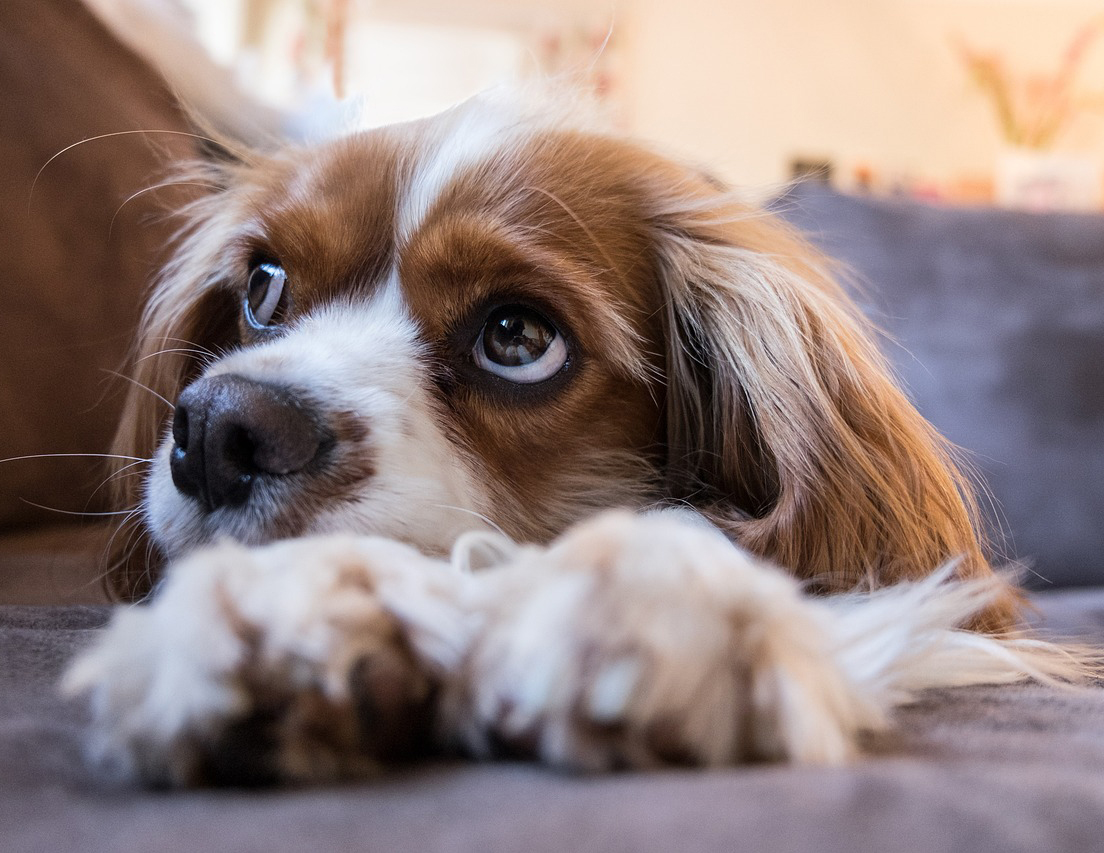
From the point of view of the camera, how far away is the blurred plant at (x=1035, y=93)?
504cm

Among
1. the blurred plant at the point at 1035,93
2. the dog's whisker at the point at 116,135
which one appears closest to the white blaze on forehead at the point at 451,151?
the dog's whisker at the point at 116,135

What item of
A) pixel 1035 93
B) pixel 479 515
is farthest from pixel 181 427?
pixel 1035 93

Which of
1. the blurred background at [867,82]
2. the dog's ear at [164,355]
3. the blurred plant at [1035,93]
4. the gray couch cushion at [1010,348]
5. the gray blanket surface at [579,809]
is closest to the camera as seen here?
the gray blanket surface at [579,809]

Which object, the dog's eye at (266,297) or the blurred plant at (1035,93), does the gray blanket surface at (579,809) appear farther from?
the blurred plant at (1035,93)

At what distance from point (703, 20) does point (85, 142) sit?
449 cm

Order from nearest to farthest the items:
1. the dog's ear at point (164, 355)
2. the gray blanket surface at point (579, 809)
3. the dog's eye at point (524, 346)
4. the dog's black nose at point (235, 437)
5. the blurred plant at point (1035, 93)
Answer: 1. the gray blanket surface at point (579, 809)
2. the dog's black nose at point (235, 437)
3. the dog's eye at point (524, 346)
4. the dog's ear at point (164, 355)
5. the blurred plant at point (1035, 93)

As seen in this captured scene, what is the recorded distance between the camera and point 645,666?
559 millimetres

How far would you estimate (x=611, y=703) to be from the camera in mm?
555

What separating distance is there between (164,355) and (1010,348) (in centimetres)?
201

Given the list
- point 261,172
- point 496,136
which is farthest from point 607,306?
point 261,172

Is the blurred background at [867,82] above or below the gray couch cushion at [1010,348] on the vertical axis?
above

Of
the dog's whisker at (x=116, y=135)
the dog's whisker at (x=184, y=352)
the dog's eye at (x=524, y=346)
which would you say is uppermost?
the dog's whisker at (x=116, y=135)

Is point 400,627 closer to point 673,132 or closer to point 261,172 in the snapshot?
point 261,172

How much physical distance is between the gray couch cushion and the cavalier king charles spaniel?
1.03 metres
